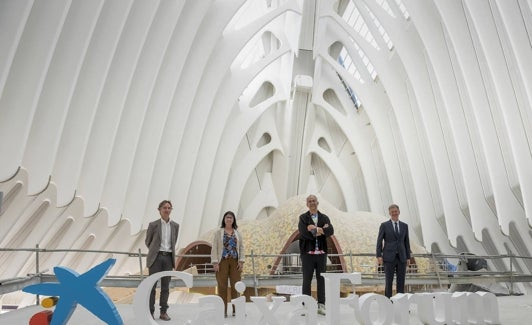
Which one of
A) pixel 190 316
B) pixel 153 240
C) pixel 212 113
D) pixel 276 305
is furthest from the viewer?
pixel 212 113

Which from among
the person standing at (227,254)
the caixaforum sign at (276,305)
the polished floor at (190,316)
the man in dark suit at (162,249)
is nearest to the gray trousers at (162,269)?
the man in dark suit at (162,249)

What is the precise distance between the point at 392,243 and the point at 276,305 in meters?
2.38

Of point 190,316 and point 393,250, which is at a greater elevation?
point 393,250

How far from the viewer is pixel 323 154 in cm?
3089

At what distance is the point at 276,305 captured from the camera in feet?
15.3

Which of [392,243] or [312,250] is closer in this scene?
[312,250]

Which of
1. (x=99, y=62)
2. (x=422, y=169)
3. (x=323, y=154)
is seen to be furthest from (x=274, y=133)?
(x=99, y=62)

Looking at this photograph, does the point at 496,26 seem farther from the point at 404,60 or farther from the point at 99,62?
the point at 99,62

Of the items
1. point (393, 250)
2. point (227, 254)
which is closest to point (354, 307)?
point (393, 250)

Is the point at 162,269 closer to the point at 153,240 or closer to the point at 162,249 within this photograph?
the point at 162,249

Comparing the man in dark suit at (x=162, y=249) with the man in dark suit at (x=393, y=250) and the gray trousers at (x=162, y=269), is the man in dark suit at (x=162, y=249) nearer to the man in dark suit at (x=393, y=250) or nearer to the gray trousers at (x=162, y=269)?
the gray trousers at (x=162, y=269)

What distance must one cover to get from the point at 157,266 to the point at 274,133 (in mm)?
24775

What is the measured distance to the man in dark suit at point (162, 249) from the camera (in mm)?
5859

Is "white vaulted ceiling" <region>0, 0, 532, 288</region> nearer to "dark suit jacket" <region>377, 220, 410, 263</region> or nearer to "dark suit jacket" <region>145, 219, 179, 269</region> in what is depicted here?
"dark suit jacket" <region>145, 219, 179, 269</region>
